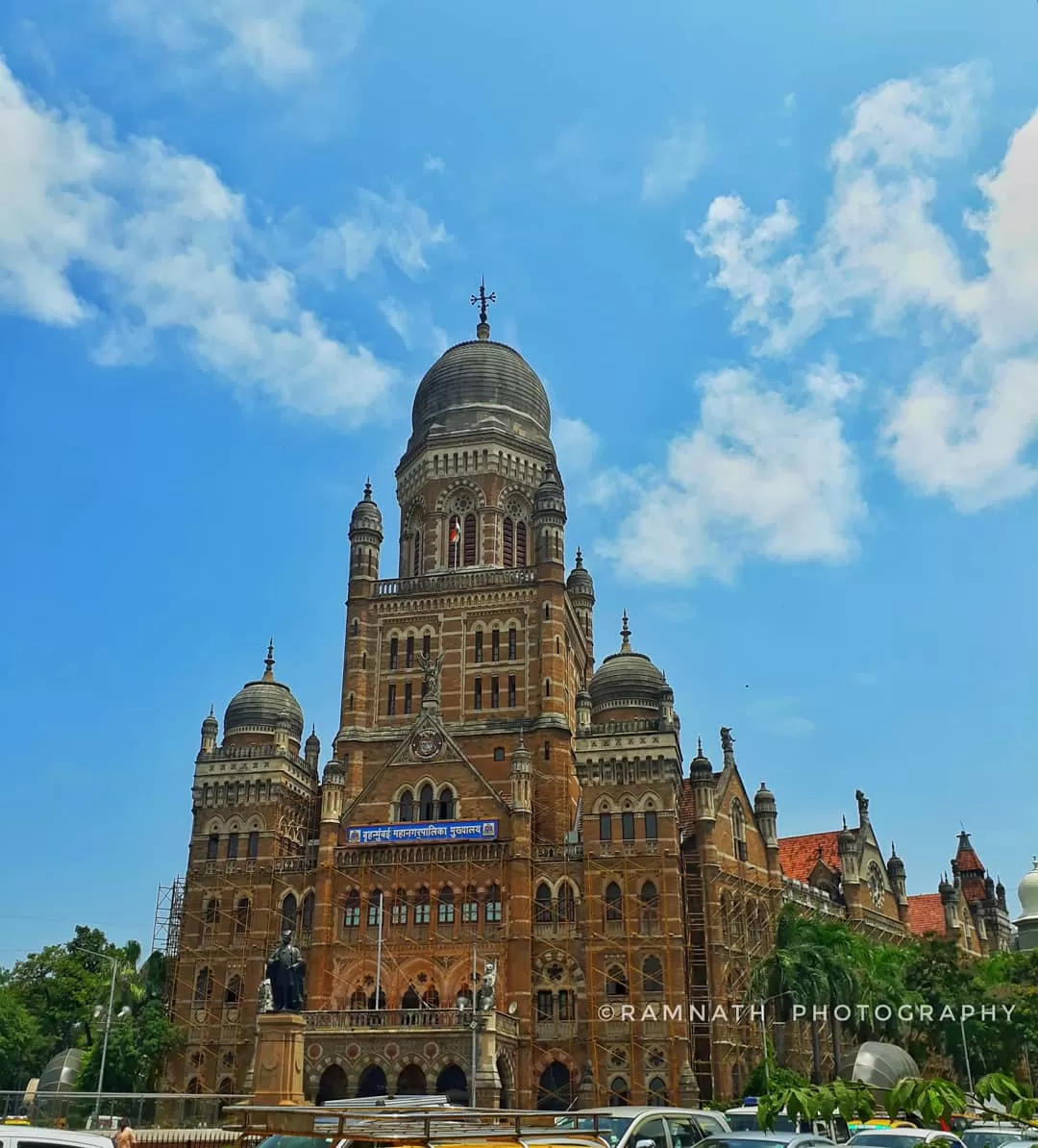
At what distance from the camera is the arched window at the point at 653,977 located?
56.2 meters

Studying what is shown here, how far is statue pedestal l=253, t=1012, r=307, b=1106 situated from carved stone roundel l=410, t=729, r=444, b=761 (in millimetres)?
23848

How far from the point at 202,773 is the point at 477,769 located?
48.7 ft

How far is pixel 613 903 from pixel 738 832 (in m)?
8.95

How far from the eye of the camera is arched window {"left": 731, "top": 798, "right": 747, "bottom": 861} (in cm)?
6284

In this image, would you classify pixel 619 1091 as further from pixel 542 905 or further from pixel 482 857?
pixel 482 857

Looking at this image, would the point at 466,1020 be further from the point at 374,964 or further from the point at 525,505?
the point at 525,505

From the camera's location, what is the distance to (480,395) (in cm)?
7569

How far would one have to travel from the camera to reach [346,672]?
222 ft

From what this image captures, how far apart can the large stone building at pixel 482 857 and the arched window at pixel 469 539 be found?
0.79 ft

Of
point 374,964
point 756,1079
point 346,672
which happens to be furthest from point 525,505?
point 756,1079

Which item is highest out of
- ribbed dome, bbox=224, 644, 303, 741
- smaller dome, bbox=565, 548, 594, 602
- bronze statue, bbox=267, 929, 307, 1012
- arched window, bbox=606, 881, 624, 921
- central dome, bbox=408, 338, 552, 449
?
central dome, bbox=408, 338, 552, 449

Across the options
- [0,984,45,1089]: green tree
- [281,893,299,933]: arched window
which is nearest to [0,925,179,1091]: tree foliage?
[0,984,45,1089]: green tree

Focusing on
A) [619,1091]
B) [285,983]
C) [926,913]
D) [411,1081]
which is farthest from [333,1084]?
[926,913]

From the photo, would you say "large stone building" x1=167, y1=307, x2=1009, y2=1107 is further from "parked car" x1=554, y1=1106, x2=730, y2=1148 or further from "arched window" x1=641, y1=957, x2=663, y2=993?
"parked car" x1=554, y1=1106, x2=730, y2=1148
